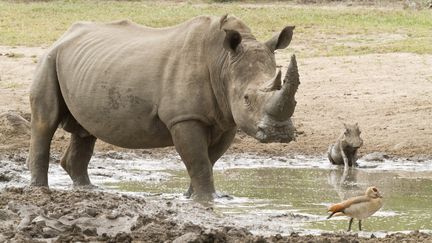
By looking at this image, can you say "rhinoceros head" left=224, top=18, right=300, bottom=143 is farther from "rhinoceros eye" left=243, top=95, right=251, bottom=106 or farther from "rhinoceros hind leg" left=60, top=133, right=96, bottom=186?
"rhinoceros hind leg" left=60, top=133, right=96, bottom=186

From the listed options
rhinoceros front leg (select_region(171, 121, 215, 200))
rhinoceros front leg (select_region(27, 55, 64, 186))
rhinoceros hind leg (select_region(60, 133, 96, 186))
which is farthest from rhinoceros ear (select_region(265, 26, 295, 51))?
rhinoceros hind leg (select_region(60, 133, 96, 186))

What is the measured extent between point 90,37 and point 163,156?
124 inches

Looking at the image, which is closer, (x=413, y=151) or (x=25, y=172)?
(x=25, y=172)

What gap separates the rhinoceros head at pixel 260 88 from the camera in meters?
10.2

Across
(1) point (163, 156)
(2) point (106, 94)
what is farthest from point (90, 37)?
(1) point (163, 156)

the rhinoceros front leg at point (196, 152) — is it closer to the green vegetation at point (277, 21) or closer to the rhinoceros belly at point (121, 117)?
the rhinoceros belly at point (121, 117)

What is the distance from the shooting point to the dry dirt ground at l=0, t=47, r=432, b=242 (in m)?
8.71

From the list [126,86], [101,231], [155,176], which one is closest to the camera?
[101,231]

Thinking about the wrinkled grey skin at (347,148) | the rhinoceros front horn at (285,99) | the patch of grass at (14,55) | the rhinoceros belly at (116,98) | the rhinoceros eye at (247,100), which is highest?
the rhinoceros front horn at (285,99)

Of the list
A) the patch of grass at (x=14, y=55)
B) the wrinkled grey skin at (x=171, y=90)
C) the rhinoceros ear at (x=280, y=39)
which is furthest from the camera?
the patch of grass at (x=14, y=55)

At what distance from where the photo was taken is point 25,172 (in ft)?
45.1

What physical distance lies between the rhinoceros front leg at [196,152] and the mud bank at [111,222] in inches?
34.7

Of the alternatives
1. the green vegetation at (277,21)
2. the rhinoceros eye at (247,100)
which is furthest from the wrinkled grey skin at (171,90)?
the green vegetation at (277,21)

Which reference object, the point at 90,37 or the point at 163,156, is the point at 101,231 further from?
the point at 163,156
